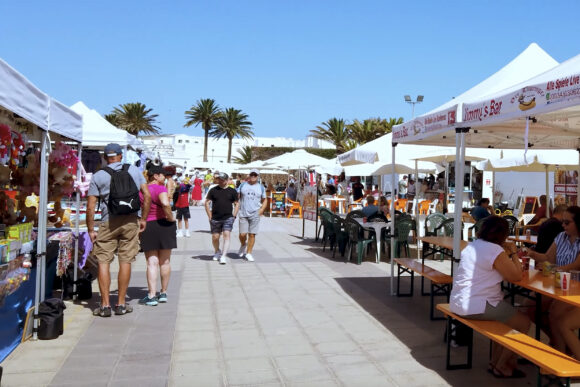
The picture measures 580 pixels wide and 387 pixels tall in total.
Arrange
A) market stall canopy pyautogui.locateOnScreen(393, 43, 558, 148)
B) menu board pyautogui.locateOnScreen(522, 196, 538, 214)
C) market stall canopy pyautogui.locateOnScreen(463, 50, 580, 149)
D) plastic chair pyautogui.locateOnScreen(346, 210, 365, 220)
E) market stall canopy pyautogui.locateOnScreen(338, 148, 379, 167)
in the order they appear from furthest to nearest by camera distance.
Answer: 1. menu board pyautogui.locateOnScreen(522, 196, 538, 214)
2. plastic chair pyautogui.locateOnScreen(346, 210, 365, 220)
3. market stall canopy pyautogui.locateOnScreen(338, 148, 379, 167)
4. market stall canopy pyautogui.locateOnScreen(393, 43, 558, 148)
5. market stall canopy pyautogui.locateOnScreen(463, 50, 580, 149)

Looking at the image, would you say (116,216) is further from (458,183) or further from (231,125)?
(231,125)

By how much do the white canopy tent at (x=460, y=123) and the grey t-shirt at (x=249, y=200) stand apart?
316cm

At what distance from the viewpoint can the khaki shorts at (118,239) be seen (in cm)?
560

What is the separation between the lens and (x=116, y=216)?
18.3 feet

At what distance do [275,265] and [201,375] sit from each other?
5.16 meters

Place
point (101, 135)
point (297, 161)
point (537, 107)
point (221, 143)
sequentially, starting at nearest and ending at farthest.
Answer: point (537, 107) → point (101, 135) → point (297, 161) → point (221, 143)

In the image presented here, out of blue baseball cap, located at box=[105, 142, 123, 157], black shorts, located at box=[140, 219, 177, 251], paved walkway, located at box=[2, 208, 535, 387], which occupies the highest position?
blue baseball cap, located at box=[105, 142, 123, 157]

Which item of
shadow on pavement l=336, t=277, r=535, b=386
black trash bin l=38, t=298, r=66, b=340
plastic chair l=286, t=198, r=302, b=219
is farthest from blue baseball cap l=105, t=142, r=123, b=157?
plastic chair l=286, t=198, r=302, b=219

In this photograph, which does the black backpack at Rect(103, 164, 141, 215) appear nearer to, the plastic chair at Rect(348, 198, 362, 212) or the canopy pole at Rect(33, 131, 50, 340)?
the canopy pole at Rect(33, 131, 50, 340)

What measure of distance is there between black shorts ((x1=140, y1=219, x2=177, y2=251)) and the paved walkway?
2.42 feet

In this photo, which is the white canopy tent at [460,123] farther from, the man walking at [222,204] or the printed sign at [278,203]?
the printed sign at [278,203]

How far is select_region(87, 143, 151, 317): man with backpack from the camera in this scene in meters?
5.48

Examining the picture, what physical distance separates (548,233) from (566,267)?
1369mm

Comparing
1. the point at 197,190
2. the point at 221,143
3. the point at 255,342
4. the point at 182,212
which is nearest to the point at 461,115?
the point at 255,342
